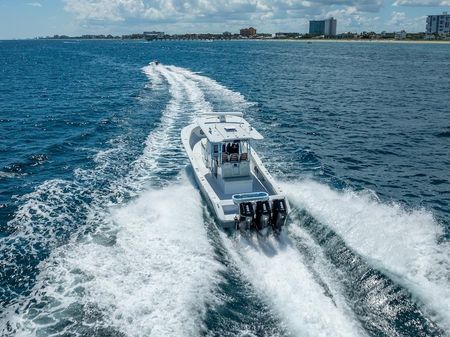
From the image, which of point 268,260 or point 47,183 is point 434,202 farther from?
point 47,183

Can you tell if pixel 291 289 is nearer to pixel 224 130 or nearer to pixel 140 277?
pixel 140 277

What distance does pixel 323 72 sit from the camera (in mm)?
79750

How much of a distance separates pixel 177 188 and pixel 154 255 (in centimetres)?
708

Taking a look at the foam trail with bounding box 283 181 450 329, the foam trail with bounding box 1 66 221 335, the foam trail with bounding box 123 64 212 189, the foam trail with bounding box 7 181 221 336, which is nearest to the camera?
the foam trail with bounding box 7 181 221 336

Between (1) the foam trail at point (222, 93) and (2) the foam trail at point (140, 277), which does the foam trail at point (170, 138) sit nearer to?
(1) the foam trail at point (222, 93)

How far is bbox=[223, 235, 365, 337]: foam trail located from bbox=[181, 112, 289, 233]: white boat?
39.1 inches

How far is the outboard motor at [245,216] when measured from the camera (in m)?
17.1

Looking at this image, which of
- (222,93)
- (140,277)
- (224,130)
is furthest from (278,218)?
(222,93)

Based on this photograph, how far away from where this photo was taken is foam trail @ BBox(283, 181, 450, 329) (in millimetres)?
13781

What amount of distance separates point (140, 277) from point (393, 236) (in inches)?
415

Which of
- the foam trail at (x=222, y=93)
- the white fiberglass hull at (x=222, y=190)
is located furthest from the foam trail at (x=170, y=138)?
the white fiberglass hull at (x=222, y=190)

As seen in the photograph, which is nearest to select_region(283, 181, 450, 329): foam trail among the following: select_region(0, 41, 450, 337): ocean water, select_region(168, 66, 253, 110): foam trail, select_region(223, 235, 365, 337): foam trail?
select_region(0, 41, 450, 337): ocean water

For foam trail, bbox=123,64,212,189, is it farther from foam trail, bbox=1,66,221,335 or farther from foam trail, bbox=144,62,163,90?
foam trail, bbox=144,62,163,90

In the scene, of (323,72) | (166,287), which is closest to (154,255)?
(166,287)
